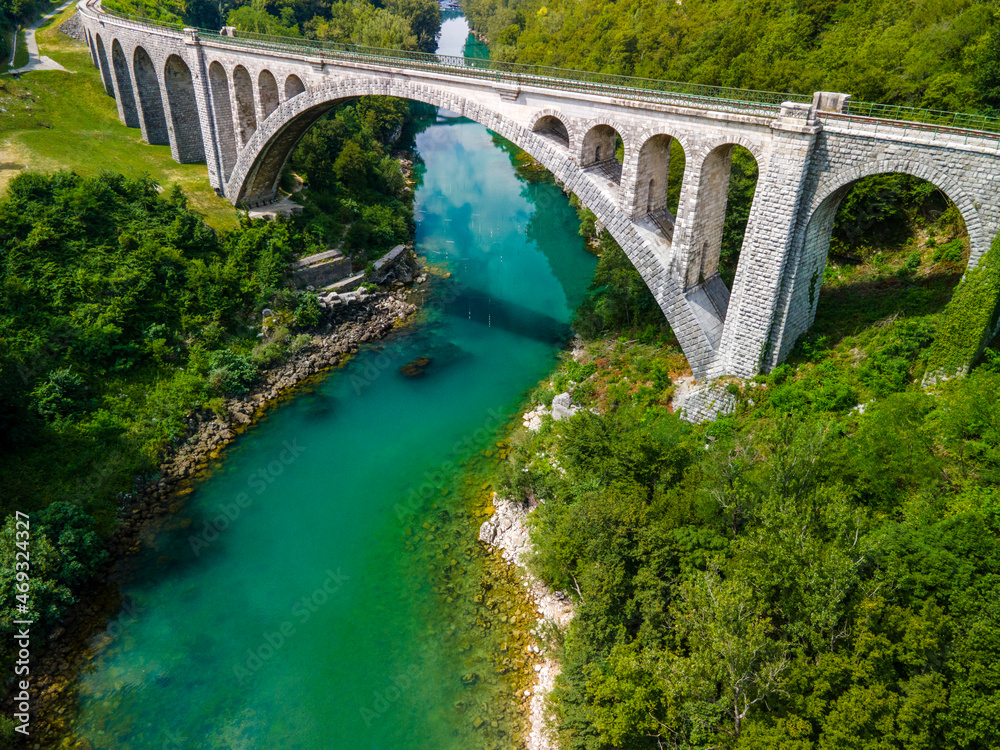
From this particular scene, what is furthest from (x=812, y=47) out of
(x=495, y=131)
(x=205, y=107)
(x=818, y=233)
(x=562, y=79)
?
(x=205, y=107)

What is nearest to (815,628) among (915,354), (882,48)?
(915,354)

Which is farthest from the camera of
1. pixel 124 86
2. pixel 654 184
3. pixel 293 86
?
pixel 124 86

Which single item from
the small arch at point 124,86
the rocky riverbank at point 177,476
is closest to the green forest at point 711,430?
the rocky riverbank at point 177,476

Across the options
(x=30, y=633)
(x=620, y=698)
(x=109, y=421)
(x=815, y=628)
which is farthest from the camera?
(x=109, y=421)

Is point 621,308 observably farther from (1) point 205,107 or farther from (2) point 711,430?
(1) point 205,107

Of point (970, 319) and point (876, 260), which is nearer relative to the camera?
point (970, 319)

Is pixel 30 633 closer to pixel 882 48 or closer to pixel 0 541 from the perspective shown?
pixel 0 541
